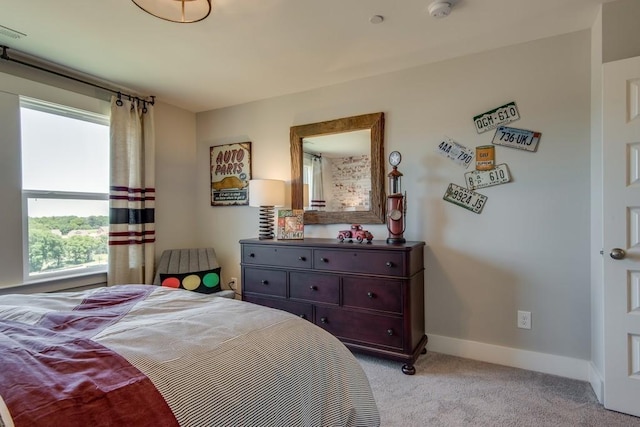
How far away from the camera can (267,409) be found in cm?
88

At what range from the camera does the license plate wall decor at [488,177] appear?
94.5 inches

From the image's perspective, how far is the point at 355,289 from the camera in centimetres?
246

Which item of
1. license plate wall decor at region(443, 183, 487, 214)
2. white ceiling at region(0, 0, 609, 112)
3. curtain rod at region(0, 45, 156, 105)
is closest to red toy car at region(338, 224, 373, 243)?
license plate wall decor at region(443, 183, 487, 214)

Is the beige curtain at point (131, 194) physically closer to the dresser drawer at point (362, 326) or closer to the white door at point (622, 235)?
the dresser drawer at point (362, 326)

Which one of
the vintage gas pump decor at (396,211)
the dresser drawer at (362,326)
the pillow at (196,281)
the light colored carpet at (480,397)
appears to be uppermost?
the vintage gas pump decor at (396,211)

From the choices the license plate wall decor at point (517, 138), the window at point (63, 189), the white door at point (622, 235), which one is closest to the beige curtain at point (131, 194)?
the window at point (63, 189)

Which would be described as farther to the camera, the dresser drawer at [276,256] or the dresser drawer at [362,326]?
the dresser drawer at [276,256]

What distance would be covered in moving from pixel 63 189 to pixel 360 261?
8.23ft

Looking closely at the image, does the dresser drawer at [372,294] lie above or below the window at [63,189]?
below

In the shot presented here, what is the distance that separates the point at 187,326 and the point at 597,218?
2.41m

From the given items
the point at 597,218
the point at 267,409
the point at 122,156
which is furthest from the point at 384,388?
the point at 122,156

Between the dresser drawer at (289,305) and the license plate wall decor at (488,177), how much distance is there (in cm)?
159

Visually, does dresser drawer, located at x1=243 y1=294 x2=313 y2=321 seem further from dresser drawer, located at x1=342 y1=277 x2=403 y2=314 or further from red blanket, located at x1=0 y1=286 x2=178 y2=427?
red blanket, located at x1=0 y1=286 x2=178 y2=427

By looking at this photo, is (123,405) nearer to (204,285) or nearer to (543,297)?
(543,297)
